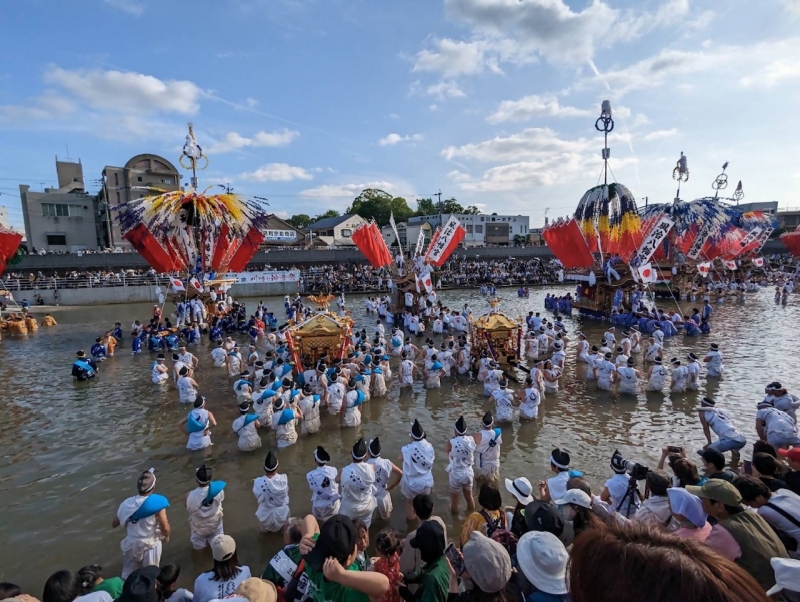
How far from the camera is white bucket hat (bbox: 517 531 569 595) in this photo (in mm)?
2293

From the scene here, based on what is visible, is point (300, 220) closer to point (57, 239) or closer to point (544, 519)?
point (57, 239)

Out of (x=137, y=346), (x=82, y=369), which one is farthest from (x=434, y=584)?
(x=137, y=346)

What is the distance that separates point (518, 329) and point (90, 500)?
31.2 ft

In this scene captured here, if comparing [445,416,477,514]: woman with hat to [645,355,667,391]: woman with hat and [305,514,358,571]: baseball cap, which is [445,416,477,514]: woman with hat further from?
[645,355,667,391]: woman with hat

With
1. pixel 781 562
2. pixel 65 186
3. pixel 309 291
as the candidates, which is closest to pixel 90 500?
pixel 781 562

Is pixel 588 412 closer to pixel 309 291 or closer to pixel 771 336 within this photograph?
pixel 771 336

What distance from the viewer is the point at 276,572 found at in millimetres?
3055

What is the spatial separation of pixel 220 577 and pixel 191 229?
61.1ft

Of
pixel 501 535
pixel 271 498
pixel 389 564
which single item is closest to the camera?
pixel 389 564

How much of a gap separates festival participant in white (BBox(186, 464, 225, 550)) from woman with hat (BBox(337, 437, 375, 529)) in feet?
4.38

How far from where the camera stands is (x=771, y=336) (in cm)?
1439

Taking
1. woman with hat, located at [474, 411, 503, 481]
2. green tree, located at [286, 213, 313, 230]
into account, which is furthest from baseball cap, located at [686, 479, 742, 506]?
green tree, located at [286, 213, 313, 230]

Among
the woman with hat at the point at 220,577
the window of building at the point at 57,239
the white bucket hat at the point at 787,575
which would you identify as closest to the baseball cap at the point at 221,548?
the woman with hat at the point at 220,577

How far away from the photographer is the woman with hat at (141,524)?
4172 mm
